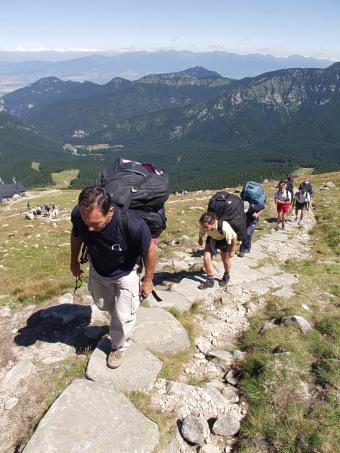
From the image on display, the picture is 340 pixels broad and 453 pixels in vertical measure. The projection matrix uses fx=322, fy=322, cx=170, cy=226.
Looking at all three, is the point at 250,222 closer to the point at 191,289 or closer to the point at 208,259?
the point at 208,259

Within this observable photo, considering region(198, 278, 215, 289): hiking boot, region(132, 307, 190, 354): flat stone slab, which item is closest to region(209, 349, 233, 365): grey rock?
Answer: region(132, 307, 190, 354): flat stone slab

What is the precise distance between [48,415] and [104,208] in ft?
10.9

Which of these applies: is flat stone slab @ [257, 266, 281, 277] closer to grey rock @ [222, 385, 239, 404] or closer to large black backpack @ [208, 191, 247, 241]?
large black backpack @ [208, 191, 247, 241]

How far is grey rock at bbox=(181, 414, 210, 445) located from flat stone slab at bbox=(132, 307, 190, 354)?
6.30 ft

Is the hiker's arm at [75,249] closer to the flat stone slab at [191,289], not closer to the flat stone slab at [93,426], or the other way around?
the flat stone slab at [93,426]

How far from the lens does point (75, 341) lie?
24.2ft

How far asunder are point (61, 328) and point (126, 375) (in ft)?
8.95

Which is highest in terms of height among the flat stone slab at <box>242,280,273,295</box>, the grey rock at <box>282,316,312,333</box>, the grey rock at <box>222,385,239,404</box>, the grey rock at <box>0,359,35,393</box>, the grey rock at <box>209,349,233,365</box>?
the grey rock at <box>282,316,312,333</box>

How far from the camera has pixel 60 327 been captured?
7.97 meters

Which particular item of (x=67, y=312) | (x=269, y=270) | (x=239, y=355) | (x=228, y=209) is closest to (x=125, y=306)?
(x=239, y=355)

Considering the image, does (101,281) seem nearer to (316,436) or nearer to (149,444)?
(149,444)

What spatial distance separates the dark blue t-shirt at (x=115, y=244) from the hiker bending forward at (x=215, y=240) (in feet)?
13.0

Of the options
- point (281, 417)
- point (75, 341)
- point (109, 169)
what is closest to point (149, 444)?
point (281, 417)

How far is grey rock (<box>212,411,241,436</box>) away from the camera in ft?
16.3
